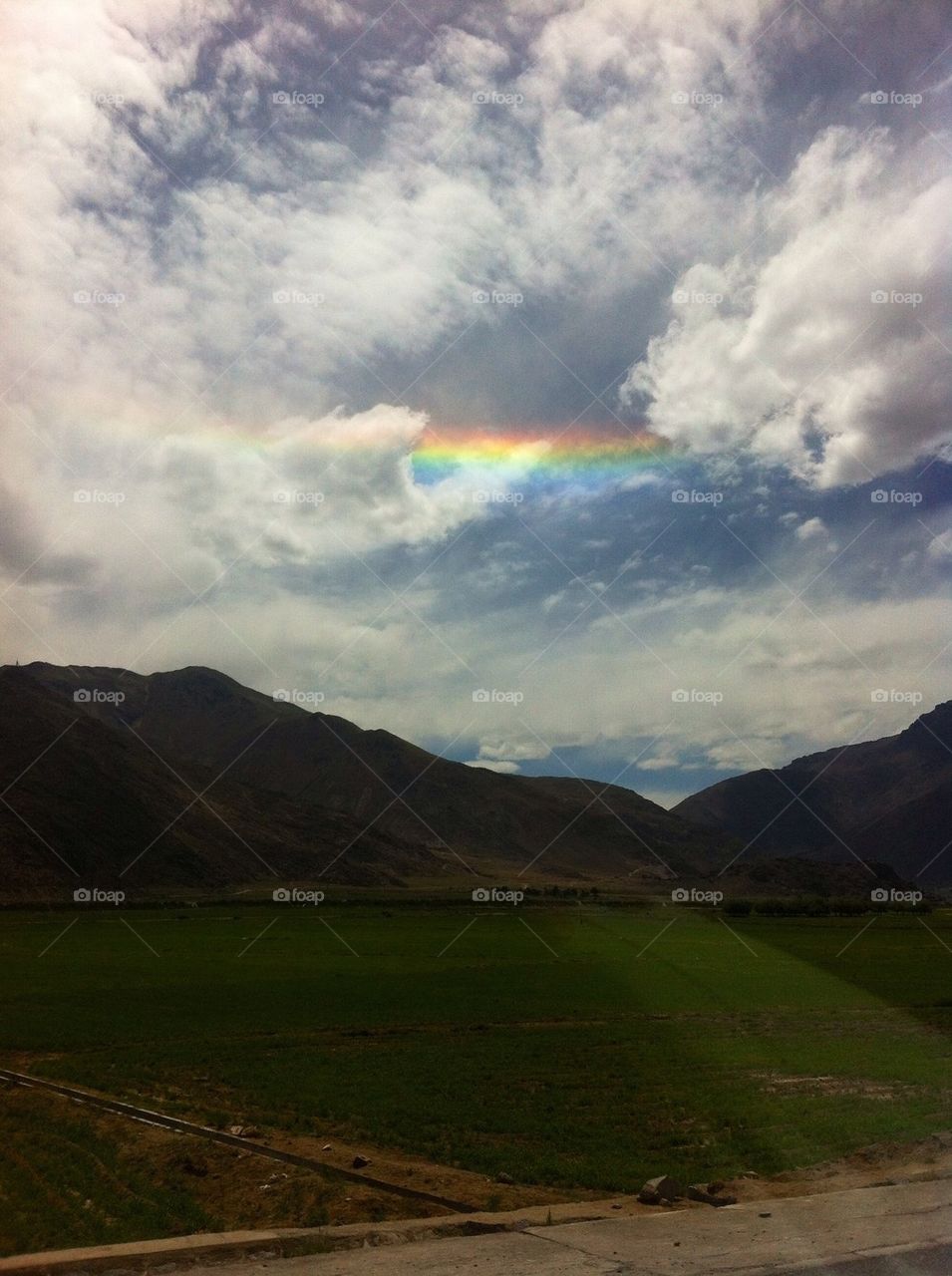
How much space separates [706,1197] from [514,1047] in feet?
54.7

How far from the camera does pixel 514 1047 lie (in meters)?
29.1

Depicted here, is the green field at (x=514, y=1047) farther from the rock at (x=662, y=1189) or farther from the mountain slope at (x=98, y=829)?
the mountain slope at (x=98, y=829)

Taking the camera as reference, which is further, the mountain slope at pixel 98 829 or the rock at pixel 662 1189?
the mountain slope at pixel 98 829

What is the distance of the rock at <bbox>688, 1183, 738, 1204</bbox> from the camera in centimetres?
1316

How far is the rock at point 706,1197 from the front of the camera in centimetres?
1316

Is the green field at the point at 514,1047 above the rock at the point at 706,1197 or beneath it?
beneath

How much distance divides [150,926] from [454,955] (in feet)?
122

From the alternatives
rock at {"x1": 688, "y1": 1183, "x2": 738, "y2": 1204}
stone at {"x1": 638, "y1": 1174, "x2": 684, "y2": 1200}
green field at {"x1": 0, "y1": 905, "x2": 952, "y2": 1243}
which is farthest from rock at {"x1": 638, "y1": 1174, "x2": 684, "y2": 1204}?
green field at {"x1": 0, "y1": 905, "x2": 952, "y2": 1243}

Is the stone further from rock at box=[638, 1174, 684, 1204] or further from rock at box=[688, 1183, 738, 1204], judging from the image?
rock at box=[688, 1183, 738, 1204]

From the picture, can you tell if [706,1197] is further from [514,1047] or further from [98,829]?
[98,829]

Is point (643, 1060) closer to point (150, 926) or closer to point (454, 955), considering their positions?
point (454, 955)

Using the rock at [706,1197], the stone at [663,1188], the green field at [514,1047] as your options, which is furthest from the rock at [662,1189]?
the green field at [514,1047]

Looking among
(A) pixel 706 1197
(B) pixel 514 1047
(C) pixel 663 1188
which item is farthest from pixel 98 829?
(A) pixel 706 1197

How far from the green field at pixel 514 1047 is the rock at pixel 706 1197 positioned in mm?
1471
